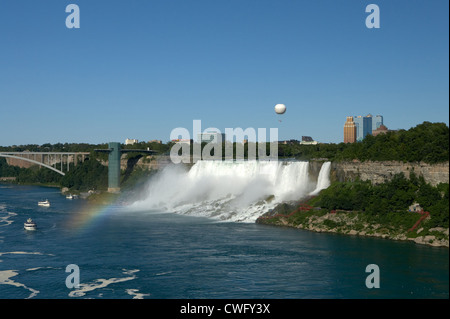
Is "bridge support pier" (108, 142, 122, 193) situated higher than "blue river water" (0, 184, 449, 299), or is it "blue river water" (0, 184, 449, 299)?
"bridge support pier" (108, 142, 122, 193)

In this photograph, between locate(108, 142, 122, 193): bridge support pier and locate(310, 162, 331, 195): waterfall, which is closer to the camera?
locate(310, 162, 331, 195): waterfall

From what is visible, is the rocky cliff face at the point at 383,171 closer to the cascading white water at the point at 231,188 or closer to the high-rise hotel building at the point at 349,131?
the cascading white water at the point at 231,188

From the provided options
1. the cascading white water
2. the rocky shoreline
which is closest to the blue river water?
the rocky shoreline

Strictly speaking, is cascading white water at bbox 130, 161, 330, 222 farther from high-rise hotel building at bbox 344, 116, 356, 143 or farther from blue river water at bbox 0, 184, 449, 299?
high-rise hotel building at bbox 344, 116, 356, 143

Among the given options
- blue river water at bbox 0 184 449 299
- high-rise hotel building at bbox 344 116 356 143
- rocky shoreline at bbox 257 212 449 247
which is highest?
high-rise hotel building at bbox 344 116 356 143

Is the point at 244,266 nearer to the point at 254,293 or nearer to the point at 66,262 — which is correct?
the point at 254,293

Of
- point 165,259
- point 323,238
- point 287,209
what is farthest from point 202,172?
point 165,259

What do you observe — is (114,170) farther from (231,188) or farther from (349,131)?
(349,131)
